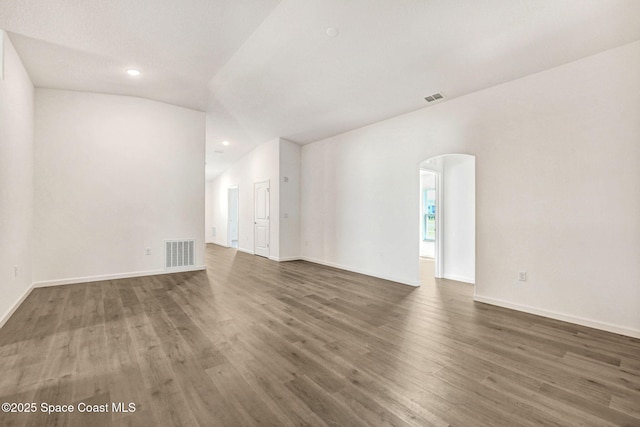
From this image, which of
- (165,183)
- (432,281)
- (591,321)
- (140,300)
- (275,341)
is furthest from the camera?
(165,183)

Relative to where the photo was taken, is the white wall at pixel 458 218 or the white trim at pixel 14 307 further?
the white wall at pixel 458 218

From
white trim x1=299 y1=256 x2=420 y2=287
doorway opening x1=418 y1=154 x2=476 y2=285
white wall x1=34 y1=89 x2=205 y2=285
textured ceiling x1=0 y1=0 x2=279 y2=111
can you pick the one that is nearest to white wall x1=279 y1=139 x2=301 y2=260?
white trim x1=299 y1=256 x2=420 y2=287

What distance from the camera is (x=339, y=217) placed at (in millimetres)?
6465

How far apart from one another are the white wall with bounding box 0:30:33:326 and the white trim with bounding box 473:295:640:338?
5.91m

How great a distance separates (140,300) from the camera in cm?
397

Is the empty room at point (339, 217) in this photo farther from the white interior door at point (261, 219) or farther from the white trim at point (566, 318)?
the white interior door at point (261, 219)

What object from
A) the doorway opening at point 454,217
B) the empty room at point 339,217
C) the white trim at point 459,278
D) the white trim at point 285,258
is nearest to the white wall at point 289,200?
the white trim at point 285,258

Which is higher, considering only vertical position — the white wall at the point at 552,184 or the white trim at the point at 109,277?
the white wall at the point at 552,184

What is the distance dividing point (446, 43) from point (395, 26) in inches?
25.5

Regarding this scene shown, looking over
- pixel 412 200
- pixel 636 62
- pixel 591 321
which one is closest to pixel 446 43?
pixel 636 62

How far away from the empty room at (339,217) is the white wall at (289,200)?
2.83ft

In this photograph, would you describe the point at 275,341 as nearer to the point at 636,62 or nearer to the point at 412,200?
the point at 412,200

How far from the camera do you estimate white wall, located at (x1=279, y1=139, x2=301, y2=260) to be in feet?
23.7

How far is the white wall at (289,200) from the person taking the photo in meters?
7.23
